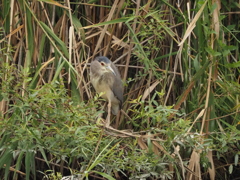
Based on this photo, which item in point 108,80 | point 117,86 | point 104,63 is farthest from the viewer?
point 108,80

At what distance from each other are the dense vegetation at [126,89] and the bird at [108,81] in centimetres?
7

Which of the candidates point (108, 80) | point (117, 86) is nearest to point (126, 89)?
point (117, 86)

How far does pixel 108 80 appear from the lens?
4566 mm

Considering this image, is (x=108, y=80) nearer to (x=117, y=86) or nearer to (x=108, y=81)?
(x=108, y=81)

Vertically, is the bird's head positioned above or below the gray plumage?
above

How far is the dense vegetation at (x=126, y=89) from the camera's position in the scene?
3.16 meters

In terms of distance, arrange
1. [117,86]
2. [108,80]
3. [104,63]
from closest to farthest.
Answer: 1. [104,63]
2. [117,86]
3. [108,80]

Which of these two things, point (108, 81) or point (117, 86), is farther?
point (108, 81)

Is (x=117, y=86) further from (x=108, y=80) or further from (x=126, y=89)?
(x=108, y=80)

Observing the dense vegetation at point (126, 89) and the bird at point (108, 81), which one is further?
the bird at point (108, 81)

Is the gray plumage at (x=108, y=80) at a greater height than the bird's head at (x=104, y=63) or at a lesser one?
lesser

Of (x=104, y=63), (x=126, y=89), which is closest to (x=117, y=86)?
(x=126, y=89)

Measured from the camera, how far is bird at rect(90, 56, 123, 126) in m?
4.07

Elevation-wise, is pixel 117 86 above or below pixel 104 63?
below
